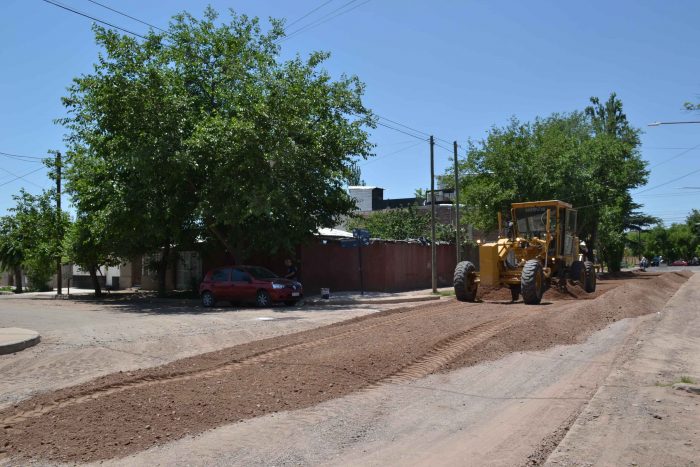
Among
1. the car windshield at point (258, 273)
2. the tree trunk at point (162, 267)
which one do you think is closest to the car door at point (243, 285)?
the car windshield at point (258, 273)

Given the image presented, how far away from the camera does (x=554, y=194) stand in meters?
35.6

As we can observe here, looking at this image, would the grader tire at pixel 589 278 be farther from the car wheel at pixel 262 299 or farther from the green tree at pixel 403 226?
the green tree at pixel 403 226

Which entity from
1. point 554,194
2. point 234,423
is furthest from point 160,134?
point 554,194

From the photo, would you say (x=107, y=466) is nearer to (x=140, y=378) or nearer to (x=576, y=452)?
(x=140, y=378)

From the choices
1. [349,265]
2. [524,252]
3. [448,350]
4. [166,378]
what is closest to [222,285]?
[349,265]

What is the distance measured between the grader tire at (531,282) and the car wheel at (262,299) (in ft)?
29.1

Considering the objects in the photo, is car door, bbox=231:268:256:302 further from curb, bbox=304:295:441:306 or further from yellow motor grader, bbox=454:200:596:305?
yellow motor grader, bbox=454:200:596:305

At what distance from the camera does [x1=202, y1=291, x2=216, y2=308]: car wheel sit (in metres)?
23.1

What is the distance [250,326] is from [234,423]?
355 inches

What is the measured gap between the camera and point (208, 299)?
23156mm

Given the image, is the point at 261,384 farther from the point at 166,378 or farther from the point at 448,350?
the point at 448,350

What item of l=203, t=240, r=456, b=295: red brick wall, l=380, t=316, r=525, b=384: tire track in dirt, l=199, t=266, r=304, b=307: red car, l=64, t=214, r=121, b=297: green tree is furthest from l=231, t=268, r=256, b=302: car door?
l=380, t=316, r=525, b=384: tire track in dirt

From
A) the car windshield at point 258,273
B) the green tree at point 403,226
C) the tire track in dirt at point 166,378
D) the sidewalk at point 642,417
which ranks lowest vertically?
the sidewalk at point 642,417

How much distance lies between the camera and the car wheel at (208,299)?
75.8 feet
